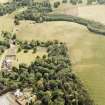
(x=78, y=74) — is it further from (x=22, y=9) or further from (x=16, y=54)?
(x=22, y=9)

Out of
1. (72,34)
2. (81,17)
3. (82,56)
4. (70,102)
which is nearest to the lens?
(70,102)

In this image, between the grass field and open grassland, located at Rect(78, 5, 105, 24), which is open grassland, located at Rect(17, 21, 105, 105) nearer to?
the grass field

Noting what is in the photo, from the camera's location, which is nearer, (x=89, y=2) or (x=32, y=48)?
(x=32, y=48)

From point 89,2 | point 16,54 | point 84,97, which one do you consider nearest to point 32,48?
point 16,54

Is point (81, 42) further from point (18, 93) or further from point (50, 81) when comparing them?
point (18, 93)

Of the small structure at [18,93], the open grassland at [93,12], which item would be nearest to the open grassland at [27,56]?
the small structure at [18,93]

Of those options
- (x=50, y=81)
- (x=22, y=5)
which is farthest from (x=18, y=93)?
(x=22, y=5)
